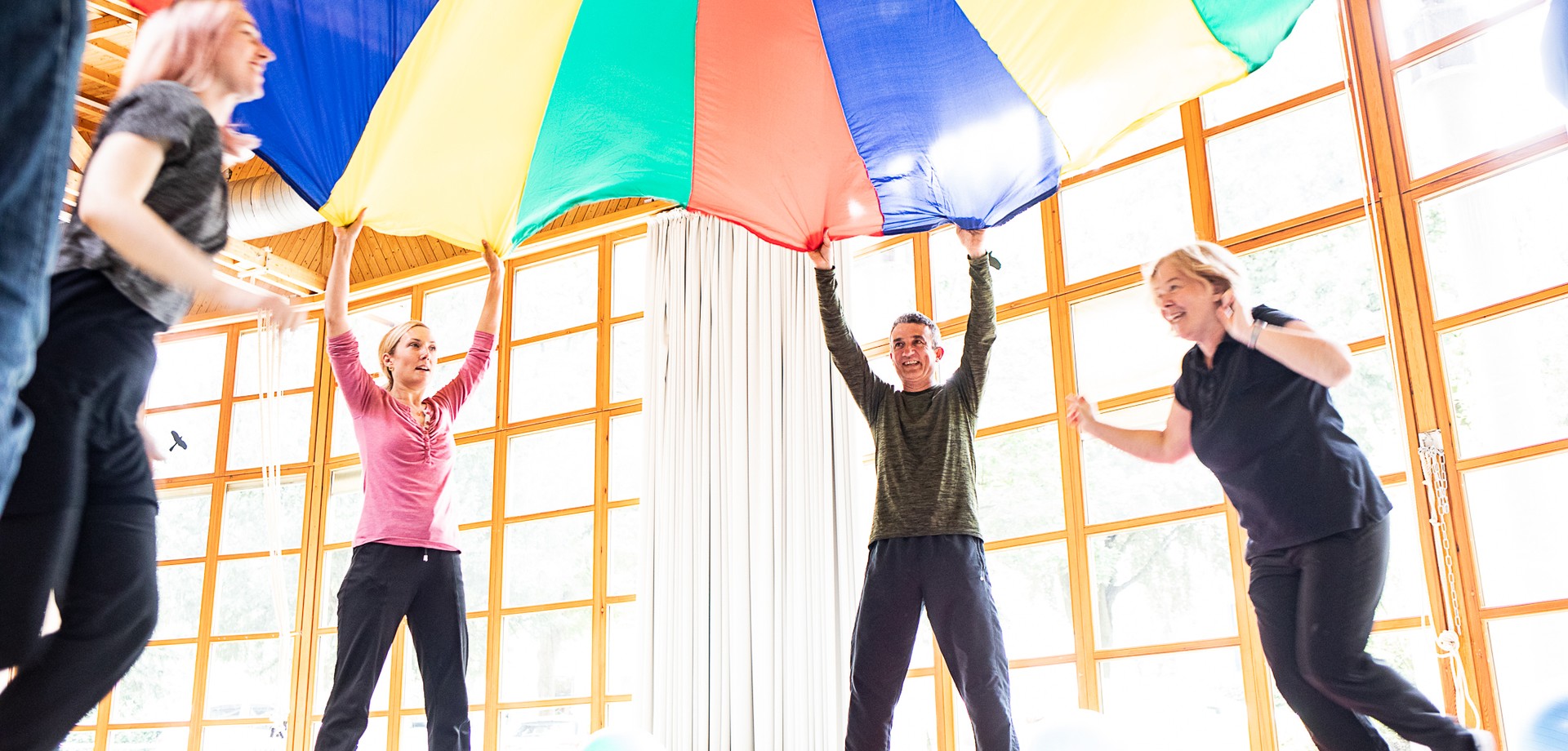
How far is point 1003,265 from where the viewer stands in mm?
4824

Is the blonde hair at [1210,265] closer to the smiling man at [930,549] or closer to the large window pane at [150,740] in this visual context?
the smiling man at [930,549]

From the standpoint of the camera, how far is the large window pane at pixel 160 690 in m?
6.42

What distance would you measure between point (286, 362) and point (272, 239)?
785 mm

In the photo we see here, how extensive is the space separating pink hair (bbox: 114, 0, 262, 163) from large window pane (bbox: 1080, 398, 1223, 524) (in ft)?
10.7

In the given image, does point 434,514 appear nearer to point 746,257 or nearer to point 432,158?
point 432,158

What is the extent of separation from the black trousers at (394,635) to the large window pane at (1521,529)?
297 cm

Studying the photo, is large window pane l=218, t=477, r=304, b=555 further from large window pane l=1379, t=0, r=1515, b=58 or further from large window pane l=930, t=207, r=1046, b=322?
large window pane l=1379, t=0, r=1515, b=58

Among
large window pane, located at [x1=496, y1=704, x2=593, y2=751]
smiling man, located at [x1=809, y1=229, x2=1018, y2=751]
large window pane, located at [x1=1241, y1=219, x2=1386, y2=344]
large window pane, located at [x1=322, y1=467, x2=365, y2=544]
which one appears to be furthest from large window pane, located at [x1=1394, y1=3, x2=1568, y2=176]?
large window pane, located at [x1=322, y1=467, x2=365, y2=544]

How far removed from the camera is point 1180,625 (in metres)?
3.98

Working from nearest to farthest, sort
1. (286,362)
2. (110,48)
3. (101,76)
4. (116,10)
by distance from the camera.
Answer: (116,10) → (110,48) → (101,76) → (286,362)

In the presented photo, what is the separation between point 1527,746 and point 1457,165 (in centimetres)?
229

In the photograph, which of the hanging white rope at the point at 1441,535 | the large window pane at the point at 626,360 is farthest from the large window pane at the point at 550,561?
the hanging white rope at the point at 1441,535

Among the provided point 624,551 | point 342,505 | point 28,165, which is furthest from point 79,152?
point 28,165

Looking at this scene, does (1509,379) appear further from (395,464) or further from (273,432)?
(273,432)
